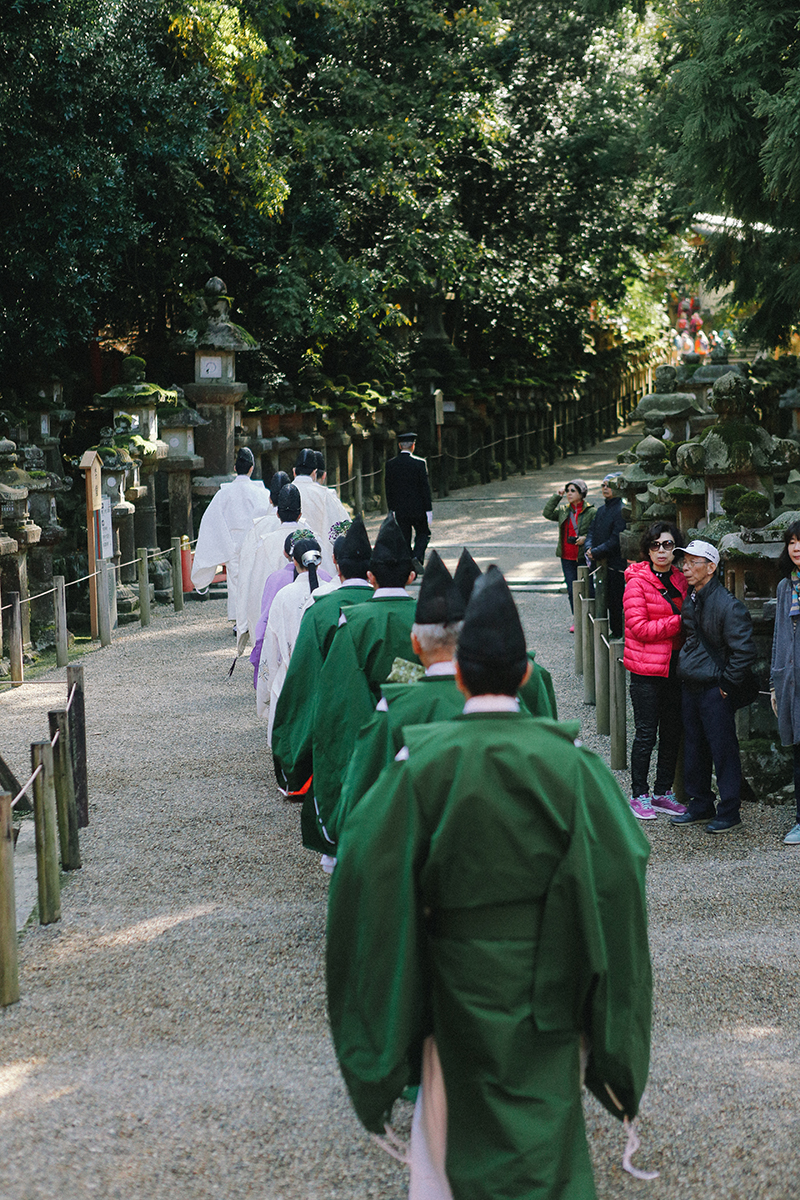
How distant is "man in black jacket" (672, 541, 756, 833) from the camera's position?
6.09 m

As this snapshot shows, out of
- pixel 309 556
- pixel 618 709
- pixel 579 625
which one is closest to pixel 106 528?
pixel 579 625

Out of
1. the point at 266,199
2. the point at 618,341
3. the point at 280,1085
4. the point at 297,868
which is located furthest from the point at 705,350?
the point at 280,1085

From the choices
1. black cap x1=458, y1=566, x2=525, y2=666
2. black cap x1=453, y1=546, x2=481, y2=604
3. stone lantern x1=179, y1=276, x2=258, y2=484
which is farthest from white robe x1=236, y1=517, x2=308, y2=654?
stone lantern x1=179, y1=276, x2=258, y2=484

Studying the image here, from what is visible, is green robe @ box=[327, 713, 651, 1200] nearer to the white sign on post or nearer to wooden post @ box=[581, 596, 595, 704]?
wooden post @ box=[581, 596, 595, 704]

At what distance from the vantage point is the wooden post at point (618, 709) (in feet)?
24.5

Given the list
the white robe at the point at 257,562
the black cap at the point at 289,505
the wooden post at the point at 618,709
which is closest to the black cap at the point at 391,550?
the wooden post at the point at 618,709

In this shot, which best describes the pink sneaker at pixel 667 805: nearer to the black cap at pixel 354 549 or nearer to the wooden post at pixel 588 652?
the black cap at pixel 354 549

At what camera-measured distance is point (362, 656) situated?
482 cm

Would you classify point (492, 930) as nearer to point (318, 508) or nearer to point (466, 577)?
point (466, 577)

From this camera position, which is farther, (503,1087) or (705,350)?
(705,350)

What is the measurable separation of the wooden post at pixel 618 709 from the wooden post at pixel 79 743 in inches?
118

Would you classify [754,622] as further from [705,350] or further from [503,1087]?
[705,350]

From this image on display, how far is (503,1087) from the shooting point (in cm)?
269

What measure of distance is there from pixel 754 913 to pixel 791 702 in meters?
1.06
